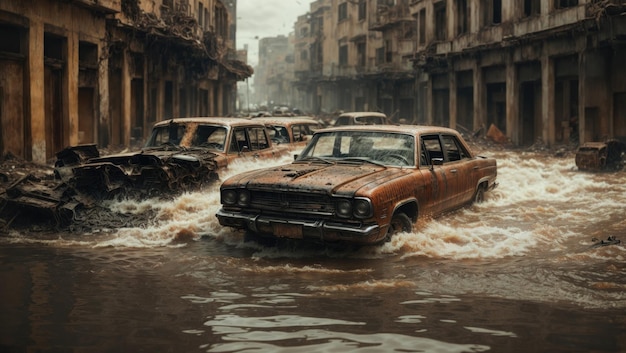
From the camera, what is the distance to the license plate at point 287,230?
672cm

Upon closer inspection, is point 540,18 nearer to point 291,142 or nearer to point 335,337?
point 291,142

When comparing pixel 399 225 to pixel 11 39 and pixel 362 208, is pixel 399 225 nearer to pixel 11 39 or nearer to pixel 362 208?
pixel 362 208

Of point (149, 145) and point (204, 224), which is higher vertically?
point (149, 145)

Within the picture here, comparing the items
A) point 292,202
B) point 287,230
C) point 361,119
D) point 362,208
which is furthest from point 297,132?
point 361,119

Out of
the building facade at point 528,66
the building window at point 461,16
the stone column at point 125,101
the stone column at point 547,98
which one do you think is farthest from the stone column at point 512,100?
the stone column at point 125,101

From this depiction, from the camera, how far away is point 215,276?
617 cm

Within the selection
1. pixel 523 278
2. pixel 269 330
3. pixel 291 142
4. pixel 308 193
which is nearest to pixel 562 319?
pixel 523 278

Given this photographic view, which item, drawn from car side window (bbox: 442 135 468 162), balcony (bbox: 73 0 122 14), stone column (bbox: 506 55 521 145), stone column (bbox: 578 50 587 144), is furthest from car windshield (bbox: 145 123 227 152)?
stone column (bbox: 506 55 521 145)

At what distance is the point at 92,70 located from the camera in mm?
19016

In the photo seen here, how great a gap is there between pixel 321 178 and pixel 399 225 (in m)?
1.06

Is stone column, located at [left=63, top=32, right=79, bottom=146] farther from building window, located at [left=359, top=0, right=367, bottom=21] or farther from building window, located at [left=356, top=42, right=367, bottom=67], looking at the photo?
building window, located at [left=356, top=42, right=367, bottom=67]

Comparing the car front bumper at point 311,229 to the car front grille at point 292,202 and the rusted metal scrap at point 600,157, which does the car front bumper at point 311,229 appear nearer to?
the car front grille at point 292,202

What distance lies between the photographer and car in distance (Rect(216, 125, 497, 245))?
6.62 metres

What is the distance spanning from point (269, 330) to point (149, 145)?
6877 millimetres
